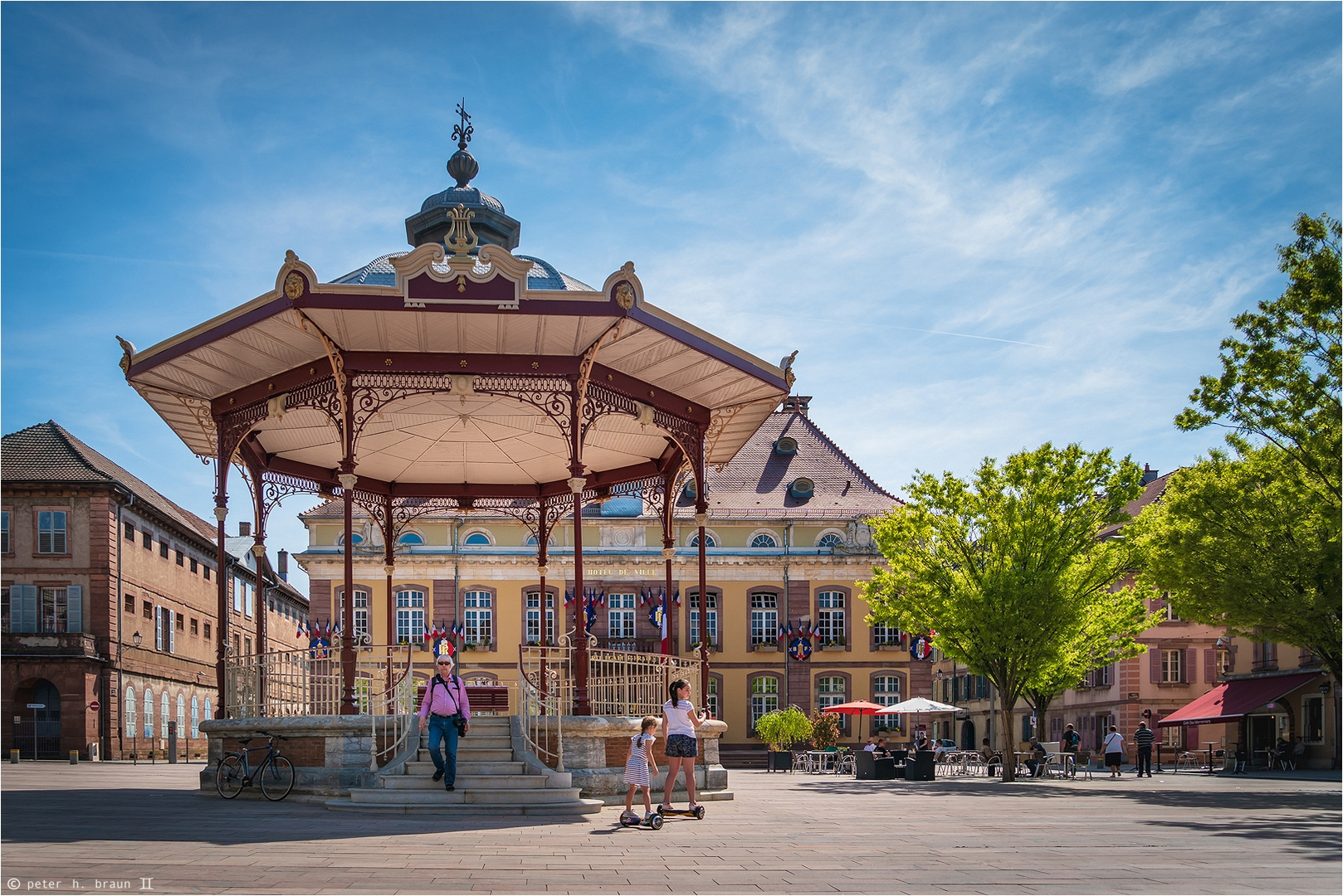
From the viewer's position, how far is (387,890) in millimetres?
8070

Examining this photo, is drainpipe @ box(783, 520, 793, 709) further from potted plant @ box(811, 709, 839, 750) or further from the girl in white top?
the girl in white top

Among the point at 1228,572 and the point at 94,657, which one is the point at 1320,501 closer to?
the point at 1228,572

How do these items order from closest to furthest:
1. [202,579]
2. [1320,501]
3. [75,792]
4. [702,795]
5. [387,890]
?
1. [387,890]
2. [702,795]
3. [75,792]
4. [1320,501]
5. [202,579]

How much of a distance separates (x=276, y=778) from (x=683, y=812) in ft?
17.5

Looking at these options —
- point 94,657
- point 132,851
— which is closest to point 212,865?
point 132,851

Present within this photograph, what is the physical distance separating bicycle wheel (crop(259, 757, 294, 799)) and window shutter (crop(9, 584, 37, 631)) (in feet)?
128

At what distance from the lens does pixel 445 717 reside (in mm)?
14281

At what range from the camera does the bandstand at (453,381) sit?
50.6ft

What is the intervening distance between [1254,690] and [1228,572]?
2469 cm

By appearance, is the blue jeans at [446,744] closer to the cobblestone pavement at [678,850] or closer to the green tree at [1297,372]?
the cobblestone pavement at [678,850]

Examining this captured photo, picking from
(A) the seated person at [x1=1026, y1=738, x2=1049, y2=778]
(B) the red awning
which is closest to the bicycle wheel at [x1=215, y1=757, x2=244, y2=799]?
(A) the seated person at [x1=1026, y1=738, x2=1049, y2=778]

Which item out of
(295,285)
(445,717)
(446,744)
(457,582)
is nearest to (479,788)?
(446,744)

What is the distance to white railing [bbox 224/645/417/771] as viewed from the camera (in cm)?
1541

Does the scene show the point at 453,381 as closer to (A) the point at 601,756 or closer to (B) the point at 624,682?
(B) the point at 624,682
